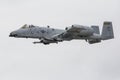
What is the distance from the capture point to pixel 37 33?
150 metres

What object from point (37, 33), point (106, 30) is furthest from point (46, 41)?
point (106, 30)

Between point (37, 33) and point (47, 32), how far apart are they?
212cm

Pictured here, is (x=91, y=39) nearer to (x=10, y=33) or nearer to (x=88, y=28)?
(x=88, y=28)

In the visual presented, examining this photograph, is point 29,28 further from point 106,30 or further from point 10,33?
point 106,30

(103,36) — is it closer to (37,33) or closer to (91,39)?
(91,39)

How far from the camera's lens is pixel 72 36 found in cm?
14938

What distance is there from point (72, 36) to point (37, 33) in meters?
6.57

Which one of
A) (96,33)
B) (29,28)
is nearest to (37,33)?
(29,28)

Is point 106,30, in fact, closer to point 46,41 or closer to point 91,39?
point 91,39

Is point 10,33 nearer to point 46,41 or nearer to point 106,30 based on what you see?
point 46,41

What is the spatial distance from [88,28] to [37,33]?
9588 millimetres

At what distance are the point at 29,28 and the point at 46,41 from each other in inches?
208

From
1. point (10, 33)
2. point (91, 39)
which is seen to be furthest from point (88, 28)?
point (10, 33)

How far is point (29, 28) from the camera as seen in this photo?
150m
